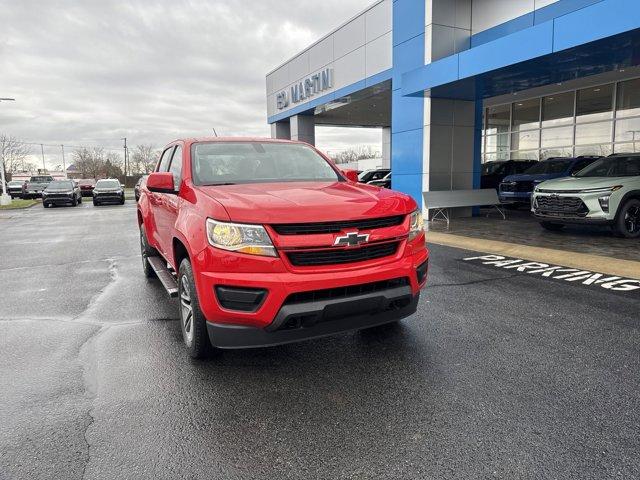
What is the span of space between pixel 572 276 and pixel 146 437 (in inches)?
234

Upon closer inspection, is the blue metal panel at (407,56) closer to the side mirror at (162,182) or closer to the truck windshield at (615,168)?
the truck windshield at (615,168)

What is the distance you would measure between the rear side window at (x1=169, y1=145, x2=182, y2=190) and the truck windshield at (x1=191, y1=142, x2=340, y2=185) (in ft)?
0.72

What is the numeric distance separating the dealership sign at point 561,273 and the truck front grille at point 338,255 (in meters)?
4.00

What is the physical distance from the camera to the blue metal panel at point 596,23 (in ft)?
24.3

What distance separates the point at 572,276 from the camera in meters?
6.37

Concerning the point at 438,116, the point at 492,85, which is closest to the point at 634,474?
the point at 492,85

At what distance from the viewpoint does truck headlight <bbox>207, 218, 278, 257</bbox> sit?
3.05m

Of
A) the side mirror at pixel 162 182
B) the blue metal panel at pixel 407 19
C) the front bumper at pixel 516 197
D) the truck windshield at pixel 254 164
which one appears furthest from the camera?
the front bumper at pixel 516 197

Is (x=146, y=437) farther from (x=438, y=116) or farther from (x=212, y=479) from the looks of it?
(x=438, y=116)

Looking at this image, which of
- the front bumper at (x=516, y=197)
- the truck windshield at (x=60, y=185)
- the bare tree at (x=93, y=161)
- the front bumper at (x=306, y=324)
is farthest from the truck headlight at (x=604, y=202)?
the bare tree at (x=93, y=161)

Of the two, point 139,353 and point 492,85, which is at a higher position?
point 492,85

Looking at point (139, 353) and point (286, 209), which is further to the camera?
point (139, 353)

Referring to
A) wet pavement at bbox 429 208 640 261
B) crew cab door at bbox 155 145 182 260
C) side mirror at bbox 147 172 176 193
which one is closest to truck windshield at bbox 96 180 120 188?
wet pavement at bbox 429 208 640 261

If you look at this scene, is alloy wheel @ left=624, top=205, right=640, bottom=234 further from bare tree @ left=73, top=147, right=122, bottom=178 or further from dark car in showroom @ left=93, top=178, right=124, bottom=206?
bare tree @ left=73, top=147, right=122, bottom=178
